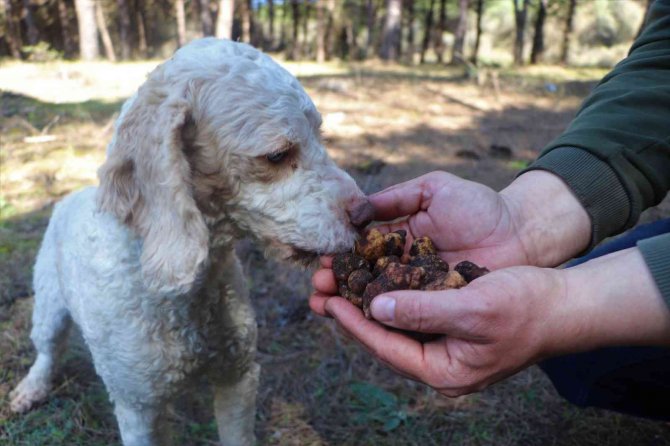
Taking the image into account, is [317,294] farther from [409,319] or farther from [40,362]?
[40,362]

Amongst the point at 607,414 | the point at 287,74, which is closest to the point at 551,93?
the point at 607,414

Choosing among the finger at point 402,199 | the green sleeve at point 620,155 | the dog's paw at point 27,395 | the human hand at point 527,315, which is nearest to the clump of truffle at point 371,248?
the finger at point 402,199

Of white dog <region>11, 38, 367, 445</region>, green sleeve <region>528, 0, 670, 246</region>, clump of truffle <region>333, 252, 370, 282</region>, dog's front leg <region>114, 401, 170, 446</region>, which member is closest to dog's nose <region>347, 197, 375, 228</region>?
white dog <region>11, 38, 367, 445</region>

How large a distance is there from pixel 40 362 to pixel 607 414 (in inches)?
115

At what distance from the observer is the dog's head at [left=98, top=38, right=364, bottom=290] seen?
1662mm

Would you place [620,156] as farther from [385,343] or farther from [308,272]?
[308,272]

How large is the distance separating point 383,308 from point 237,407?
3.59 feet

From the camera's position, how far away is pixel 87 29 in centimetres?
1527

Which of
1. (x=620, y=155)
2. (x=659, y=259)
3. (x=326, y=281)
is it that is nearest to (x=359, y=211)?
(x=326, y=281)

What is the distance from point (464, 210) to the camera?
201cm

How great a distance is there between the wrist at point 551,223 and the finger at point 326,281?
28.7 inches

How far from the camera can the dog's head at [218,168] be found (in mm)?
1662

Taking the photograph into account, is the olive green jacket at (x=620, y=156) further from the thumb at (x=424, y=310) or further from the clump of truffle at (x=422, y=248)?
the thumb at (x=424, y=310)

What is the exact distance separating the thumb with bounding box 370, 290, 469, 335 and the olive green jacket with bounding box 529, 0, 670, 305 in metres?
0.89
